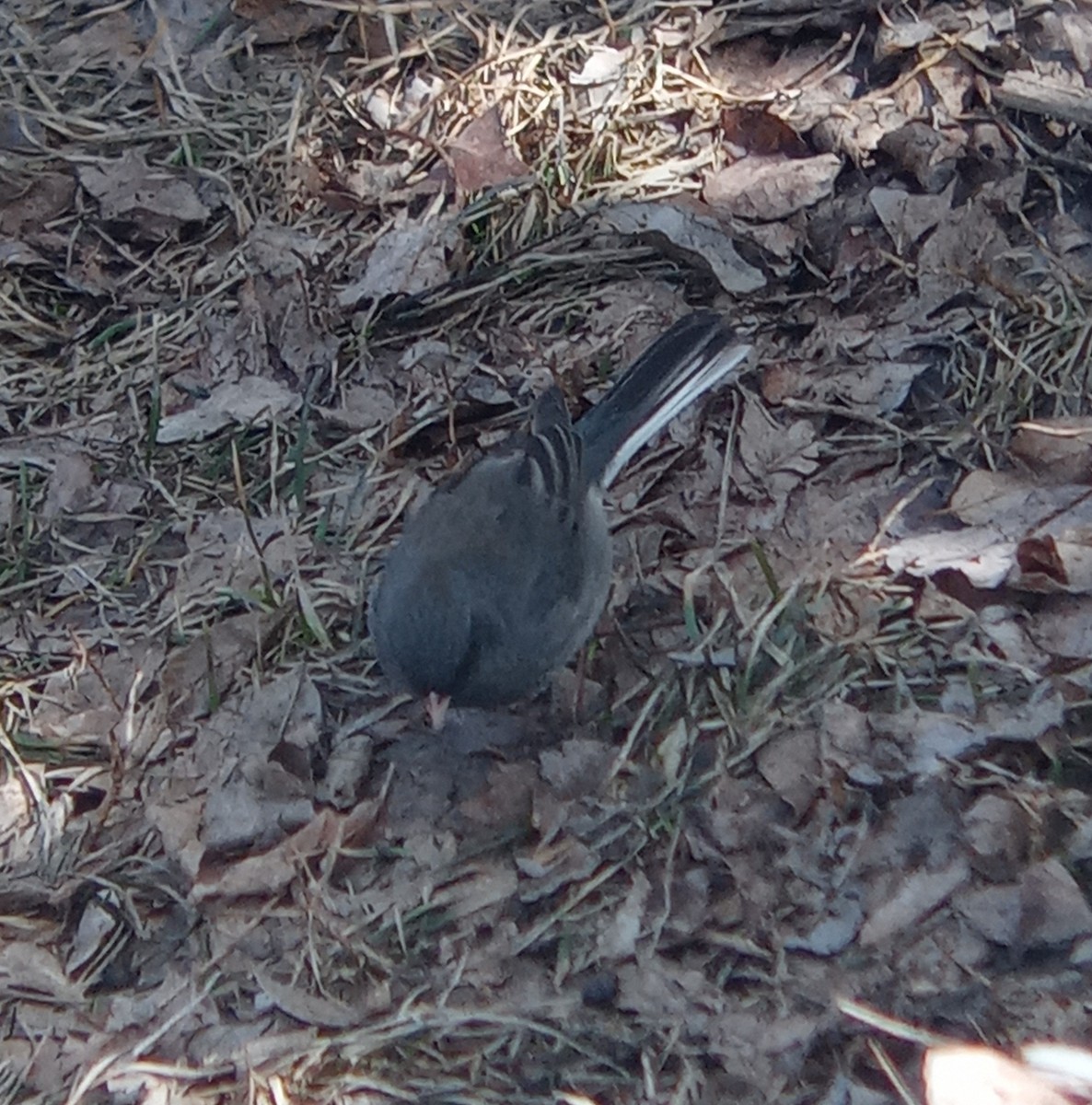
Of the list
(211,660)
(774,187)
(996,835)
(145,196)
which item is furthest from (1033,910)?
(145,196)

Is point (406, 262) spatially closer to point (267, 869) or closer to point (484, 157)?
point (484, 157)

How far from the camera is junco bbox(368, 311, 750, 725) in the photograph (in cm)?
378

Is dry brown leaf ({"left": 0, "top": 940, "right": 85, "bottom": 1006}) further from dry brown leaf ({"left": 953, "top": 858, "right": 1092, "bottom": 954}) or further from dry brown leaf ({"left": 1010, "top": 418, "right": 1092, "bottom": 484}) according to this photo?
dry brown leaf ({"left": 1010, "top": 418, "right": 1092, "bottom": 484})

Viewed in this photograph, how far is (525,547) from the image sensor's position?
4.07 metres

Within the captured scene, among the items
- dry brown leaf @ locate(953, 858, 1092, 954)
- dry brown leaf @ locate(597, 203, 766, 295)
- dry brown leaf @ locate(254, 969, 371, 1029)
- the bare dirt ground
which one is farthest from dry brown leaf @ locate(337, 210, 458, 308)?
dry brown leaf @ locate(953, 858, 1092, 954)

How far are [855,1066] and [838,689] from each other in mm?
977

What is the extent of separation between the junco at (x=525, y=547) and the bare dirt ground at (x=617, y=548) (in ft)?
0.56

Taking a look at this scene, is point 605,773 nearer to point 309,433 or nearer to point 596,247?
point 309,433

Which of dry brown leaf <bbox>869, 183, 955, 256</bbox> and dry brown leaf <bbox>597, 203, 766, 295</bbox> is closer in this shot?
dry brown leaf <bbox>869, 183, 955, 256</bbox>

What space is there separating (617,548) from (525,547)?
39 cm

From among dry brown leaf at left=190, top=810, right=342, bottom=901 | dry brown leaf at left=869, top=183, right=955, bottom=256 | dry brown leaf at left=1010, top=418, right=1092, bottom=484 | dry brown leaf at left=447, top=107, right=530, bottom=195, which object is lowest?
dry brown leaf at left=1010, top=418, right=1092, bottom=484

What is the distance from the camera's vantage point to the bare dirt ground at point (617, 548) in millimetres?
3162

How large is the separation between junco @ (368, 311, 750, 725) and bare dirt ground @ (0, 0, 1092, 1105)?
0.17 meters

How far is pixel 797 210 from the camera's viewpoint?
4895 mm
